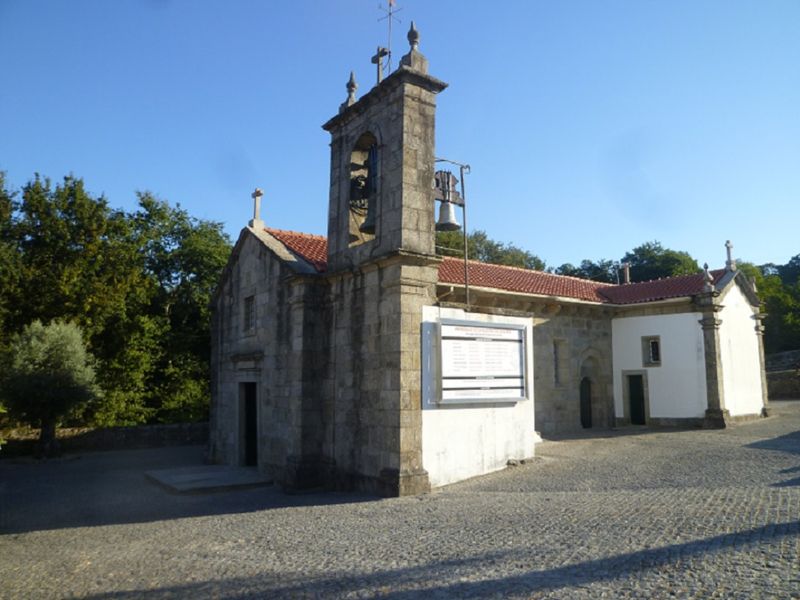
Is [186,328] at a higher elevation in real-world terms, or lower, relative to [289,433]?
higher

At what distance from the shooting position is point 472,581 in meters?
5.39

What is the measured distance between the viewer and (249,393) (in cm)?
1518

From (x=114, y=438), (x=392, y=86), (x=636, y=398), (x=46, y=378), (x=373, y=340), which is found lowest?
(x=114, y=438)

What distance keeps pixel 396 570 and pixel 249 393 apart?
33.2 ft

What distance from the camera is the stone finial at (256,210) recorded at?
1533 centimetres

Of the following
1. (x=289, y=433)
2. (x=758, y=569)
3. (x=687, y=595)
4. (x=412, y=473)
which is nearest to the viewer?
(x=687, y=595)

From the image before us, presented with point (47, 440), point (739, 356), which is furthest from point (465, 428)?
point (47, 440)

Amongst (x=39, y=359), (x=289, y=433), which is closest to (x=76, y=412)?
(x=39, y=359)

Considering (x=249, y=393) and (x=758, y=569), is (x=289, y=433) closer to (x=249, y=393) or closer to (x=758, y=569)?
(x=249, y=393)

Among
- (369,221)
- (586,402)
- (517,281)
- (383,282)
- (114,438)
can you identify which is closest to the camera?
(383,282)

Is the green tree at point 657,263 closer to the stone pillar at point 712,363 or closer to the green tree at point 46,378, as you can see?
the stone pillar at point 712,363

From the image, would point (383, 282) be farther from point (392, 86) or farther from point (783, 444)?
point (783, 444)

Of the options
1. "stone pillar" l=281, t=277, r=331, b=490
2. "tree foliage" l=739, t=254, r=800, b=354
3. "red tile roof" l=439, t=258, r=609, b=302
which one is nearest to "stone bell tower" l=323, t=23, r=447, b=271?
"stone pillar" l=281, t=277, r=331, b=490

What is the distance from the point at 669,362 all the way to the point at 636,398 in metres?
1.75
